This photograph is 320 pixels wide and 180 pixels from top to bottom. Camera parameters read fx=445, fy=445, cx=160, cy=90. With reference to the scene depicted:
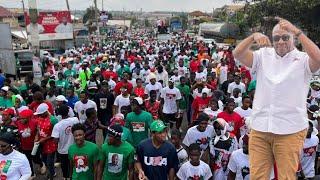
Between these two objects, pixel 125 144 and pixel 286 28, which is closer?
pixel 286 28

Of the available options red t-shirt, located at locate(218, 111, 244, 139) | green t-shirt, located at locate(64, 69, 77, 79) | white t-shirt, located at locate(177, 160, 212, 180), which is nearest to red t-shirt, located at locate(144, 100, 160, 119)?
red t-shirt, located at locate(218, 111, 244, 139)

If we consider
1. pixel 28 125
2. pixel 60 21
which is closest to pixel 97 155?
pixel 28 125

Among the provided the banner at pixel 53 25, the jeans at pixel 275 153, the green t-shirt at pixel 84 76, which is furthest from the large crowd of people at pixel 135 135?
the banner at pixel 53 25

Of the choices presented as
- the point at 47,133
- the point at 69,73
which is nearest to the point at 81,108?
the point at 47,133

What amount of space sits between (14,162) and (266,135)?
3211 mm

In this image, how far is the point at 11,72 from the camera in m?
22.6

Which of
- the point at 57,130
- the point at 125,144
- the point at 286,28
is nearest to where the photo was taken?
the point at 286,28

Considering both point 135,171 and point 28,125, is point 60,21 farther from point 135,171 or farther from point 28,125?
point 135,171

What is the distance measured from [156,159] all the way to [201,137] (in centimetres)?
191

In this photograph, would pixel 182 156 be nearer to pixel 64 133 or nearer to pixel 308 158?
pixel 308 158

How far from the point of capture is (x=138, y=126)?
774 cm

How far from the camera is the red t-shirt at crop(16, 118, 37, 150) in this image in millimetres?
8002

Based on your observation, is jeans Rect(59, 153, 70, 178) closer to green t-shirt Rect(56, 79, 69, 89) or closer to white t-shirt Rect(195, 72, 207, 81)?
green t-shirt Rect(56, 79, 69, 89)

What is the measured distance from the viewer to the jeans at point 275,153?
131 inches
